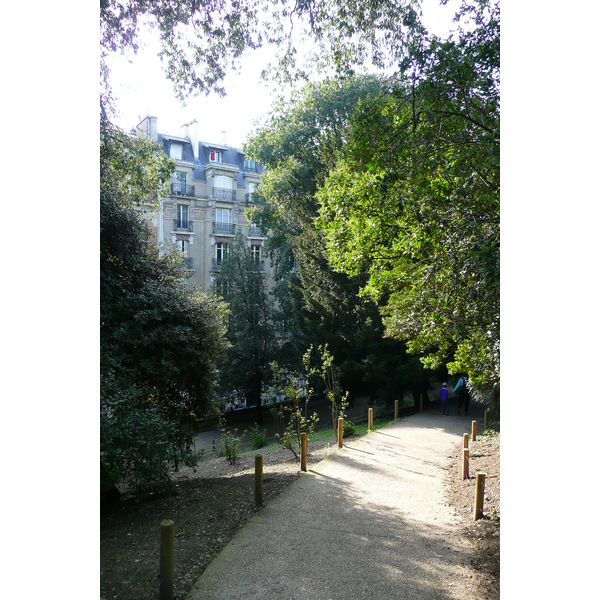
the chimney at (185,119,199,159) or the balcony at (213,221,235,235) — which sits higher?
the chimney at (185,119,199,159)

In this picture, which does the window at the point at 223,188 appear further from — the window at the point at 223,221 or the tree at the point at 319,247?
the tree at the point at 319,247

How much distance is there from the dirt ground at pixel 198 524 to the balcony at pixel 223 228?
15.0 metres

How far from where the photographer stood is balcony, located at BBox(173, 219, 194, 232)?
19334 millimetres

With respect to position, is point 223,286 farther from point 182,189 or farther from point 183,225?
point 182,189

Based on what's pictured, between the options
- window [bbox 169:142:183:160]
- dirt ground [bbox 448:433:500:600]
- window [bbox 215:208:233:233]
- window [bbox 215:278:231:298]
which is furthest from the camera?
window [bbox 215:208:233:233]

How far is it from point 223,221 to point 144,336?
16.4 meters

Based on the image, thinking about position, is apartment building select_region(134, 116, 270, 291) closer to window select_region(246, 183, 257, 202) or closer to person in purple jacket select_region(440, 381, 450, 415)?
window select_region(246, 183, 257, 202)

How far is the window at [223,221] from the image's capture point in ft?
72.8

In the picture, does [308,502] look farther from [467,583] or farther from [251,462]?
[251,462]

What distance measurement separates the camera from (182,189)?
61.4ft

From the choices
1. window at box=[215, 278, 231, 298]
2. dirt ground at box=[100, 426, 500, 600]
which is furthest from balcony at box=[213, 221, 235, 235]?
dirt ground at box=[100, 426, 500, 600]

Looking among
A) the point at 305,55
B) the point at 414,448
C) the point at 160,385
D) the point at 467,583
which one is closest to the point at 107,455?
the point at 160,385

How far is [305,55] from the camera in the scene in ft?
18.9
